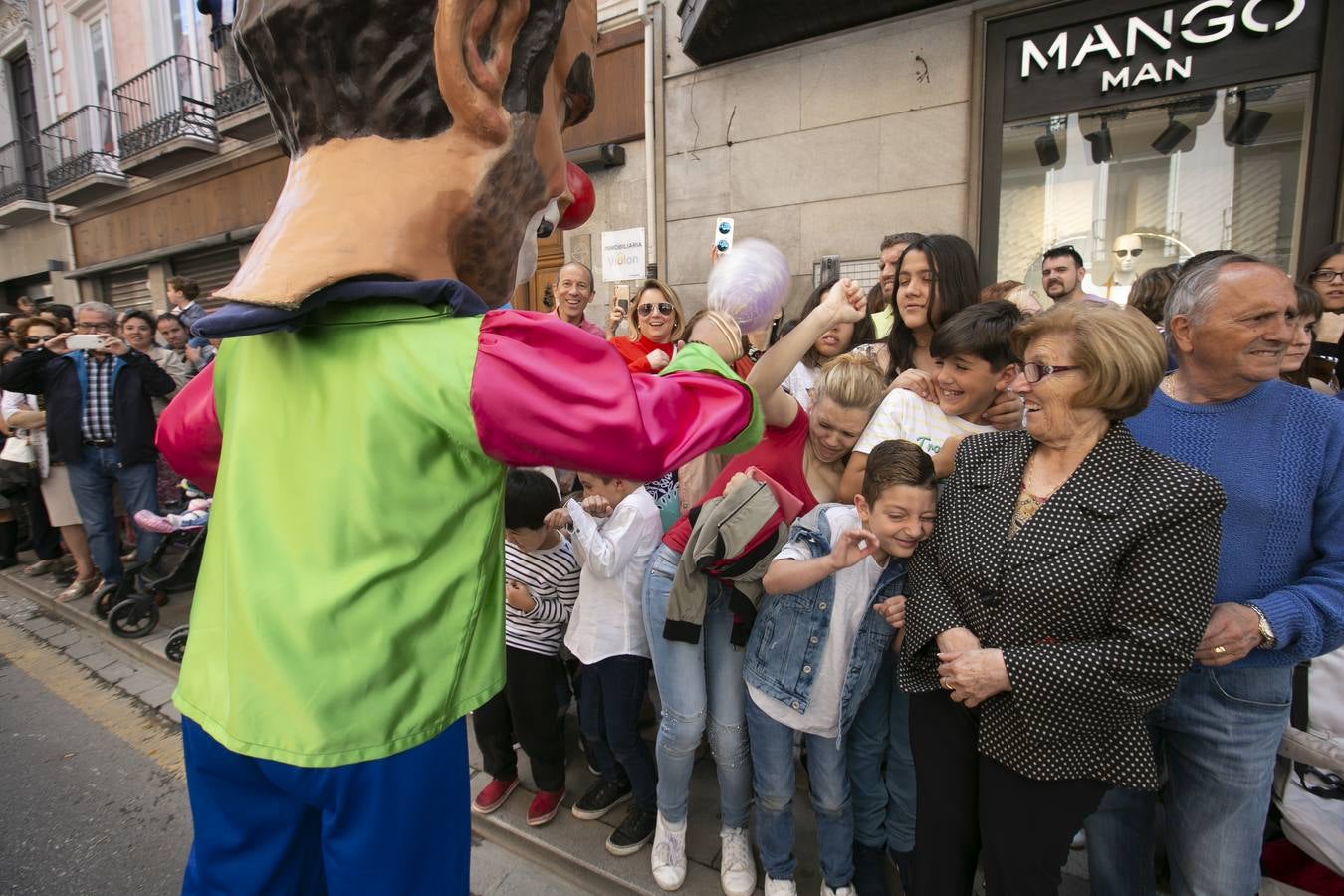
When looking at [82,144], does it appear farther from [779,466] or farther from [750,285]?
[750,285]

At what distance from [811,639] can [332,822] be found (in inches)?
53.7

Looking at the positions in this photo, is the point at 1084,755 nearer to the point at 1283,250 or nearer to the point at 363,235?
the point at 363,235

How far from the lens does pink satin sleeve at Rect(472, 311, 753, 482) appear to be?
1.03 m

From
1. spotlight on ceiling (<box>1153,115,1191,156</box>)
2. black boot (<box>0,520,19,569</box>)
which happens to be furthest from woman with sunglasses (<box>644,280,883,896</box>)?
black boot (<box>0,520,19,569</box>)

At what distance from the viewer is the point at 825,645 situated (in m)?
2.08

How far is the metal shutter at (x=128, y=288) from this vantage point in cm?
1288

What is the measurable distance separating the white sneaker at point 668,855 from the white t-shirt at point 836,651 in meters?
0.64

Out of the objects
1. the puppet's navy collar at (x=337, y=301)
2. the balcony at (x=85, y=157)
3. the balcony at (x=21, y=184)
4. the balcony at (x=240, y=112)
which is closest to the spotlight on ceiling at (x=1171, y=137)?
the puppet's navy collar at (x=337, y=301)

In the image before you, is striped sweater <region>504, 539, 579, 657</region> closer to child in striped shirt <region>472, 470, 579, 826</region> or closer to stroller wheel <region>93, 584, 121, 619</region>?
child in striped shirt <region>472, 470, 579, 826</region>

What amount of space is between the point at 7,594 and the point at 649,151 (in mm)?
6894

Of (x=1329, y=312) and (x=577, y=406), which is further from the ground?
(x=1329, y=312)

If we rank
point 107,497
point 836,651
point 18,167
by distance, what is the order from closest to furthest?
point 836,651 < point 107,497 < point 18,167

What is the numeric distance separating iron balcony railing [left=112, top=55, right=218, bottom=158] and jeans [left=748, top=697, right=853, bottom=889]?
12851 mm

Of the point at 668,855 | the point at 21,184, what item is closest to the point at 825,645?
the point at 668,855
